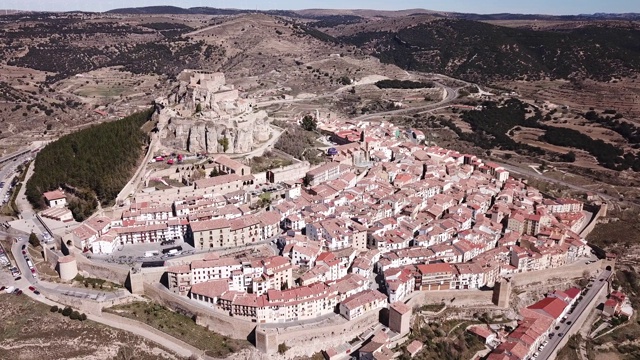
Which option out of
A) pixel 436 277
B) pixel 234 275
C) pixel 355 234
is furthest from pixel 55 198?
pixel 436 277

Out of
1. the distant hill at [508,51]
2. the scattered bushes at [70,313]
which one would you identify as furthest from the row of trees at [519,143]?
the scattered bushes at [70,313]

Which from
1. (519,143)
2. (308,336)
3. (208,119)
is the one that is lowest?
(308,336)

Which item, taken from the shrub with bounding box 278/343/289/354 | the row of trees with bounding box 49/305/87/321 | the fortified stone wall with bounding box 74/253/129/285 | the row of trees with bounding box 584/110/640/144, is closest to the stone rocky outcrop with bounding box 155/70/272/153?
the fortified stone wall with bounding box 74/253/129/285

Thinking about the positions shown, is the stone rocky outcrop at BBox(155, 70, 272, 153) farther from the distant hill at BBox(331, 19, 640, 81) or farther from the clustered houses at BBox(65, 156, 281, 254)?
the distant hill at BBox(331, 19, 640, 81)

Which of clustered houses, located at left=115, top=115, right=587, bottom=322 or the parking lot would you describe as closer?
clustered houses, located at left=115, top=115, right=587, bottom=322

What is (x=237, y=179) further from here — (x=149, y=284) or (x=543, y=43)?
(x=543, y=43)

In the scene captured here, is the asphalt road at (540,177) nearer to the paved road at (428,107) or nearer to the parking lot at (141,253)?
the paved road at (428,107)

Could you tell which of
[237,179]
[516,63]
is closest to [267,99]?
[237,179]

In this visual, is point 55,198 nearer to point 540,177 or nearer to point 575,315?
point 575,315
